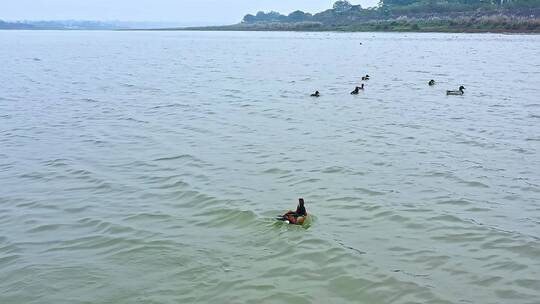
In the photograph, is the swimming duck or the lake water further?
the swimming duck

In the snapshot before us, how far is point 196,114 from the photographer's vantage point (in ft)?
81.2

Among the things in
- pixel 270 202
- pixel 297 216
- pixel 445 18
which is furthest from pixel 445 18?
pixel 297 216

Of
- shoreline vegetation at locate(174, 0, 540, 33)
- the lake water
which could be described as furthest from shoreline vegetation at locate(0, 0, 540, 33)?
the lake water

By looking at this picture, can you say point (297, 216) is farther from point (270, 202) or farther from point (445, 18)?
point (445, 18)

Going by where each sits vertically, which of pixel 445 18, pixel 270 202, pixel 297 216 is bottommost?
pixel 270 202

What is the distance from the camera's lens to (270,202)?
1245 centimetres

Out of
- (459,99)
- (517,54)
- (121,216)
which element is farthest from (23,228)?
(517,54)

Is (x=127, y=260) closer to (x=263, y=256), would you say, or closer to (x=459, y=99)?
(x=263, y=256)

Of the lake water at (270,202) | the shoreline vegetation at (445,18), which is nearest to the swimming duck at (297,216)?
the lake water at (270,202)

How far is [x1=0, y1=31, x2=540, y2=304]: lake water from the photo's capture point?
8.59m

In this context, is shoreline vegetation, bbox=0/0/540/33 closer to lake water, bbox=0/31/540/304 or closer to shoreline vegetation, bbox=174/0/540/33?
shoreline vegetation, bbox=174/0/540/33

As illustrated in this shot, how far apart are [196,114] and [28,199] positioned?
1259cm

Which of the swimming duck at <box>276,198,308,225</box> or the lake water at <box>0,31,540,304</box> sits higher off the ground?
the swimming duck at <box>276,198,308,225</box>

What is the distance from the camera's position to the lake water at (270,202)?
859 cm
